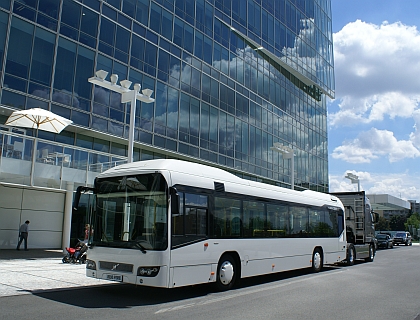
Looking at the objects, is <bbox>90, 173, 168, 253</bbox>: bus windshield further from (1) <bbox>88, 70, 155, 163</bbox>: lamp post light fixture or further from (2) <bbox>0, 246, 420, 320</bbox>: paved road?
(1) <bbox>88, 70, 155, 163</bbox>: lamp post light fixture

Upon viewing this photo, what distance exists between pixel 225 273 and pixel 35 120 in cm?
1113

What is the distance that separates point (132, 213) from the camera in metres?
9.12

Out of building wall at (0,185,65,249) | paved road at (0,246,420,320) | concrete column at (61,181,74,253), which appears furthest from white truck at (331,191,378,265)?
building wall at (0,185,65,249)

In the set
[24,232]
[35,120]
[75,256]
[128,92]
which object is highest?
[128,92]

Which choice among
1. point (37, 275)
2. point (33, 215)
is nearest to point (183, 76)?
point (33, 215)

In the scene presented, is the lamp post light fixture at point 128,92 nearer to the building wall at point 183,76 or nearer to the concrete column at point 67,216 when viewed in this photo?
the building wall at point 183,76

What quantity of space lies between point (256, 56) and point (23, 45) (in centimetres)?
2316

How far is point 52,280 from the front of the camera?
11.4m

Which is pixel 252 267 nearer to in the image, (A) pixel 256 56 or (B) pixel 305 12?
(A) pixel 256 56

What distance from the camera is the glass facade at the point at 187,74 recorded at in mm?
20469

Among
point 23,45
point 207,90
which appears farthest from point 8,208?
point 207,90

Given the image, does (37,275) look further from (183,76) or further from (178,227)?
(183,76)

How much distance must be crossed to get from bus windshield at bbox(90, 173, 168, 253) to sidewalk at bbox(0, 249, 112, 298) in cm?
213

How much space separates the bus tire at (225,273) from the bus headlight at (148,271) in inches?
88.7
